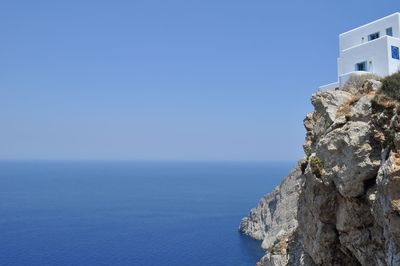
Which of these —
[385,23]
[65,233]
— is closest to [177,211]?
[65,233]

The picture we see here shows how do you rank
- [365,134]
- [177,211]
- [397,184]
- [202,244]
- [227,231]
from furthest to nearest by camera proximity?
1. [177,211]
2. [227,231]
3. [202,244]
4. [365,134]
5. [397,184]

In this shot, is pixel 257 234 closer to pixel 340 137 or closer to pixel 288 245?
pixel 288 245

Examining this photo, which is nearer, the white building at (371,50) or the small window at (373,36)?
the white building at (371,50)

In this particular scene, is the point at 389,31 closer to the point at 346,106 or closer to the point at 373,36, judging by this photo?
the point at 373,36

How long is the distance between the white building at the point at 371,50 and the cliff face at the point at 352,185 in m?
8.28

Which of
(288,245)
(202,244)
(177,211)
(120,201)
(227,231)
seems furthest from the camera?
(120,201)

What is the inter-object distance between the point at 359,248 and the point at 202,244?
78.9 metres

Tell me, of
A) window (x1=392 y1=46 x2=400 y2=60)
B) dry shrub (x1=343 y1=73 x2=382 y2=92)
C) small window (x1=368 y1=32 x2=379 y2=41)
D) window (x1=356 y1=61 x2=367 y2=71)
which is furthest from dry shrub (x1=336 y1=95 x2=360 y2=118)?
small window (x1=368 y1=32 x2=379 y2=41)

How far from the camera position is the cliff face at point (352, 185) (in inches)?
527

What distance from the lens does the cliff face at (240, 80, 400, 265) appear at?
13.4 m

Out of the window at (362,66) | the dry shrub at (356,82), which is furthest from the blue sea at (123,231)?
the dry shrub at (356,82)

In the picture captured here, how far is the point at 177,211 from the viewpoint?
456 feet

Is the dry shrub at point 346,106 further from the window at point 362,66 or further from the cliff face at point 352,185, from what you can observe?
the window at point 362,66

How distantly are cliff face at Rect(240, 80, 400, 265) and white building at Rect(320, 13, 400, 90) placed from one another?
8284 millimetres
